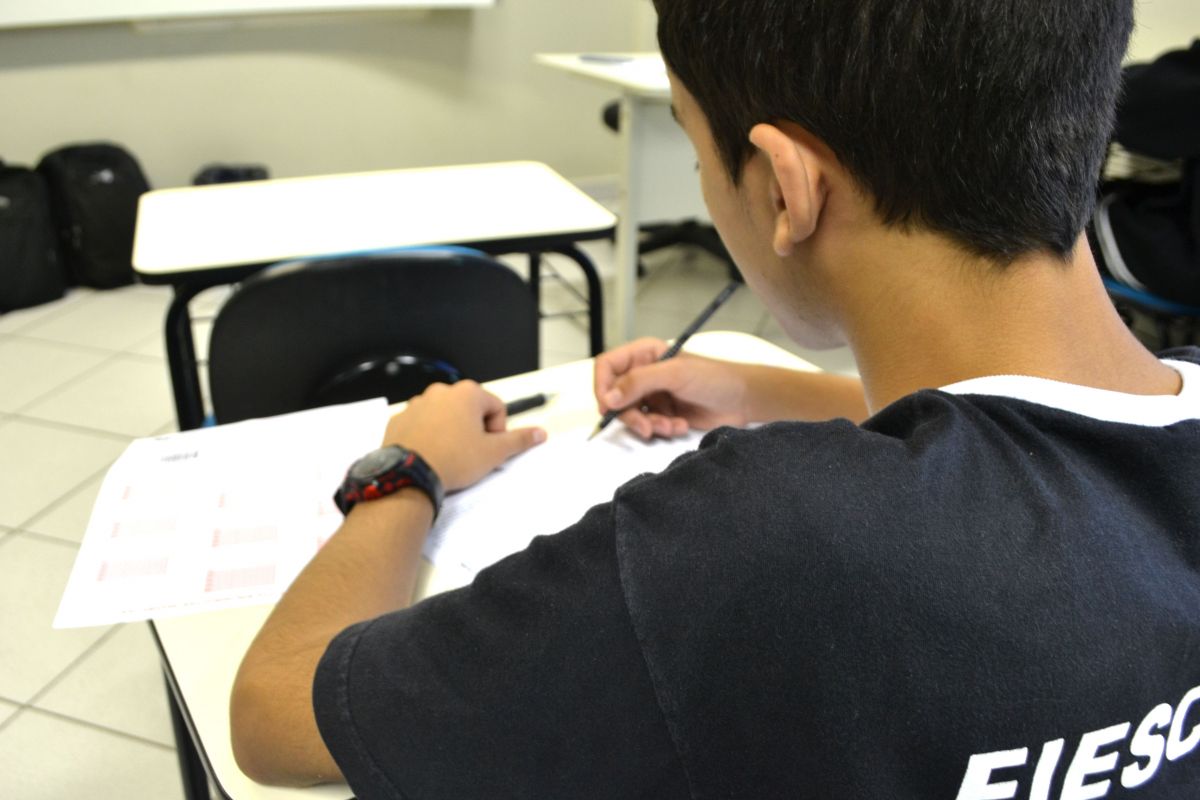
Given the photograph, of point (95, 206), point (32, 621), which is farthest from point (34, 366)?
point (32, 621)

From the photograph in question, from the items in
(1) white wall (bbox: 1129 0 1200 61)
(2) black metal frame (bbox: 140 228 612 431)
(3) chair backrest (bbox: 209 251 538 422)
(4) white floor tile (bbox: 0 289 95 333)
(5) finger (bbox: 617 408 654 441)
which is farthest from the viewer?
(4) white floor tile (bbox: 0 289 95 333)

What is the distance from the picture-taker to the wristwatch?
83cm

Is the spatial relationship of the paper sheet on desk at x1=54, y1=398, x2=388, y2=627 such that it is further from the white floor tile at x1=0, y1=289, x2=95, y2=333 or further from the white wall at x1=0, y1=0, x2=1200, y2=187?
the white wall at x1=0, y1=0, x2=1200, y2=187

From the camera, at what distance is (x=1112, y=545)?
47 centimetres

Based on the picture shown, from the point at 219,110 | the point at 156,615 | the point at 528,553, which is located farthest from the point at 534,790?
the point at 219,110

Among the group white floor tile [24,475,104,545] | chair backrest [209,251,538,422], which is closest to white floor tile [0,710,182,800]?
white floor tile [24,475,104,545]

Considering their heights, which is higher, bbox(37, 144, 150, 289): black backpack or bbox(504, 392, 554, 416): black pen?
bbox(504, 392, 554, 416): black pen

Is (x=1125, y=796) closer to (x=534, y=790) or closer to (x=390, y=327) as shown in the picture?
(x=534, y=790)

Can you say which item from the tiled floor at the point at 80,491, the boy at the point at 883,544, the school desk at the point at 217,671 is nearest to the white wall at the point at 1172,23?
the tiled floor at the point at 80,491

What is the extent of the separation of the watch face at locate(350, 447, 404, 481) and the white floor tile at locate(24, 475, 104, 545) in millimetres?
1571

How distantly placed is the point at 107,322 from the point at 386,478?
2894mm

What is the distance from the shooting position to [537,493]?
0.93 metres

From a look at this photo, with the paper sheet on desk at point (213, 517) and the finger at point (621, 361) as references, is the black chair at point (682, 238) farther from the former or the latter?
the paper sheet on desk at point (213, 517)

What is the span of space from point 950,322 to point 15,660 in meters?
1.90
